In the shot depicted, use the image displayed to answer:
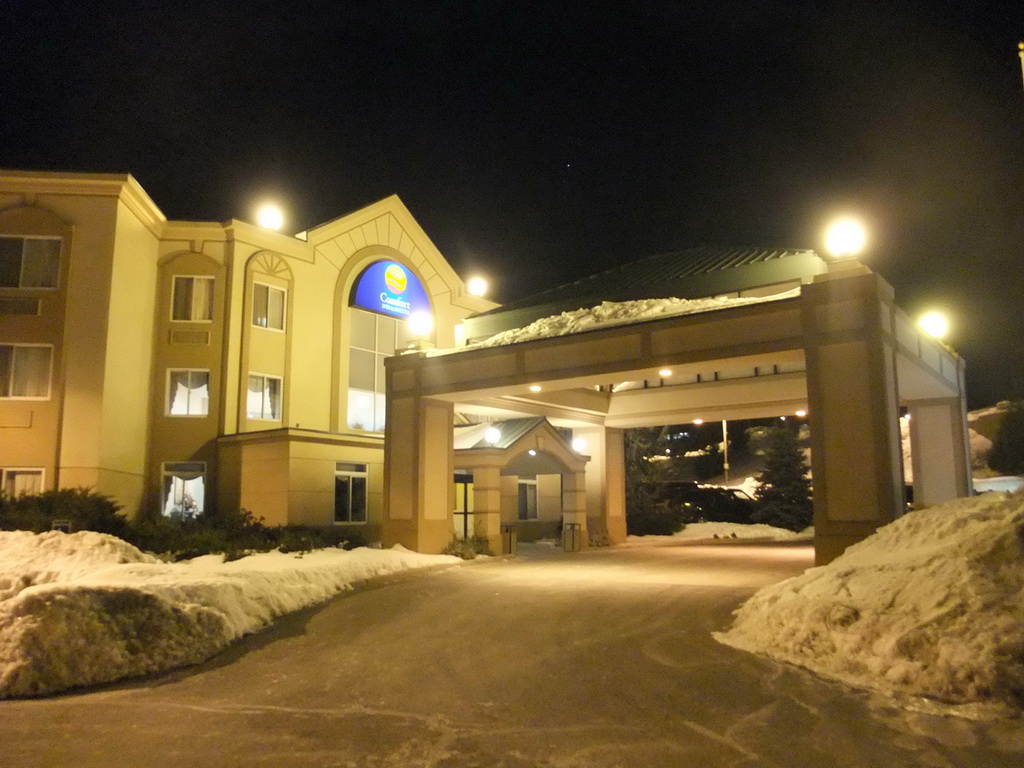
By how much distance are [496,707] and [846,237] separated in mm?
9682

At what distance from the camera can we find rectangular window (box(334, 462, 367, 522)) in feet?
74.2

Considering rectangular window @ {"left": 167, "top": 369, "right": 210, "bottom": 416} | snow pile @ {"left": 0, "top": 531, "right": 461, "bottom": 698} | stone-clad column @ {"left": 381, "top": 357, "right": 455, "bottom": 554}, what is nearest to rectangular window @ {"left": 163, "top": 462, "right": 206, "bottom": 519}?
rectangular window @ {"left": 167, "top": 369, "right": 210, "bottom": 416}

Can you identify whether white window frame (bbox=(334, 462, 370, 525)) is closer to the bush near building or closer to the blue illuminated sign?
the bush near building

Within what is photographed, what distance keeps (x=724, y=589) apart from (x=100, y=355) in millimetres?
16521

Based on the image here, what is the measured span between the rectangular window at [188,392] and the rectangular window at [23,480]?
411cm

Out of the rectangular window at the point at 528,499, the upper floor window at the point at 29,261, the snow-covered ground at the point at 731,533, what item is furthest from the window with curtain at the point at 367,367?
the snow-covered ground at the point at 731,533

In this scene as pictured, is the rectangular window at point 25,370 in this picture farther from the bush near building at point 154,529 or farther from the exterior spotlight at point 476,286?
the exterior spotlight at point 476,286

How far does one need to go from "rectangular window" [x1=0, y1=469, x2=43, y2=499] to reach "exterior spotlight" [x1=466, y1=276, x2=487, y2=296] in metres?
16.4

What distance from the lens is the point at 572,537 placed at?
74.8 feet

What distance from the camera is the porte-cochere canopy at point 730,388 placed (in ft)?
41.6

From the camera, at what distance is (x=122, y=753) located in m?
6.27

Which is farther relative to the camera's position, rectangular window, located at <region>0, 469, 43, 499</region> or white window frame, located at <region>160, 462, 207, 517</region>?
white window frame, located at <region>160, 462, 207, 517</region>

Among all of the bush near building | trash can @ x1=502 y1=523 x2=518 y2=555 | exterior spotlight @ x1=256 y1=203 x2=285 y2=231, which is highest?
exterior spotlight @ x1=256 y1=203 x2=285 y2=231

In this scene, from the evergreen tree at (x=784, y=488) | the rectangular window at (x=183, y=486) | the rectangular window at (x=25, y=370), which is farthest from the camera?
the evergreen tree at (x=784, y=488)
